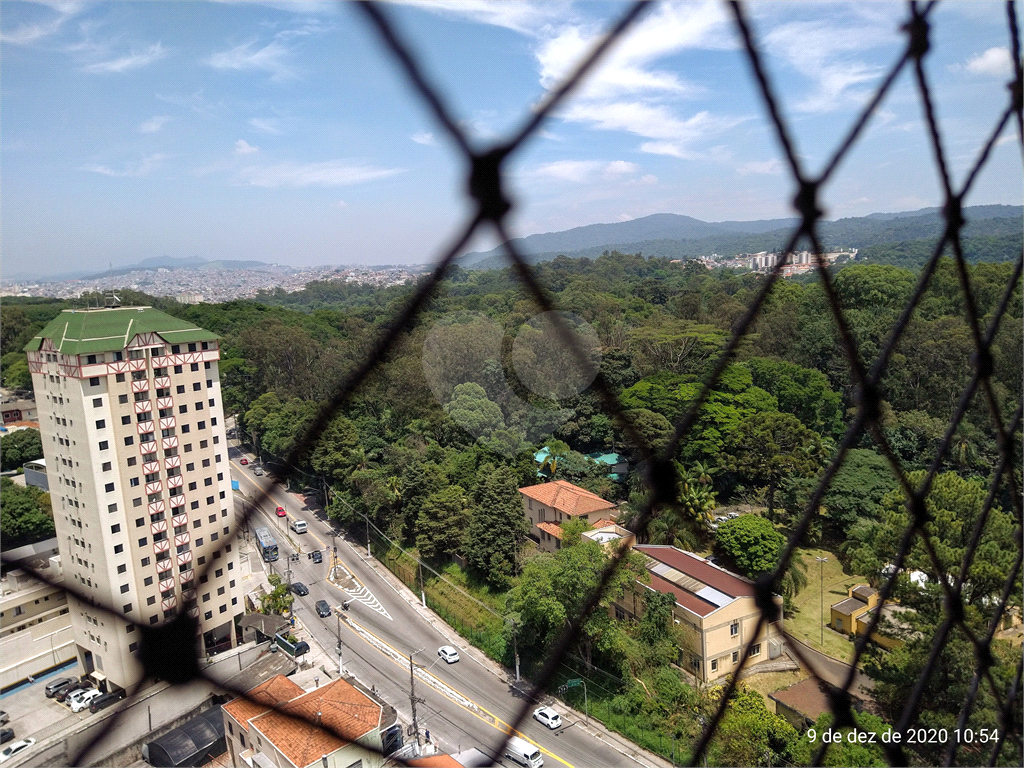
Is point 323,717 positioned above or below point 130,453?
A: below

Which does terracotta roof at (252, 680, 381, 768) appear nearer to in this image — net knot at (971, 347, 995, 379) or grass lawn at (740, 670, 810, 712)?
grass lawn at (740, 670, 810, 712)

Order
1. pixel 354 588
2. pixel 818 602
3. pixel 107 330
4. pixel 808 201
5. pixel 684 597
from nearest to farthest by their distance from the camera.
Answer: pixel 808 201, pixel 107 330, pixel 684 597, pixel 818 602, pixel 354 588

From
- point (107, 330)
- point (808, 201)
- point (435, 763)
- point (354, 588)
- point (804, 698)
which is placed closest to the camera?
point (808, 201)

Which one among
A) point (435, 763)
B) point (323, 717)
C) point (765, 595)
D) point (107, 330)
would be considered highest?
point (107, 330)

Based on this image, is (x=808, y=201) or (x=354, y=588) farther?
(x=354, y=588)

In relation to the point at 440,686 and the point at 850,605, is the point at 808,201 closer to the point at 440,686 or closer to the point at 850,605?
the point at 440,686

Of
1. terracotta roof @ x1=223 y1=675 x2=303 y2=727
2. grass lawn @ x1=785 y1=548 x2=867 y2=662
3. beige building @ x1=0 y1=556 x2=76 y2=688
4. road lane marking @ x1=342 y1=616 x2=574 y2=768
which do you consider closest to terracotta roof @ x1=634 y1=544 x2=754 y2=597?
grass lawn @ x1=785 y1=548 x2=867 y2=662

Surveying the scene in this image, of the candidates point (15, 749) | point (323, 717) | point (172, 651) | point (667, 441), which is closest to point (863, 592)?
point (667, 441)

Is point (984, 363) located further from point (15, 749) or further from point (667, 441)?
point (15, 749)
